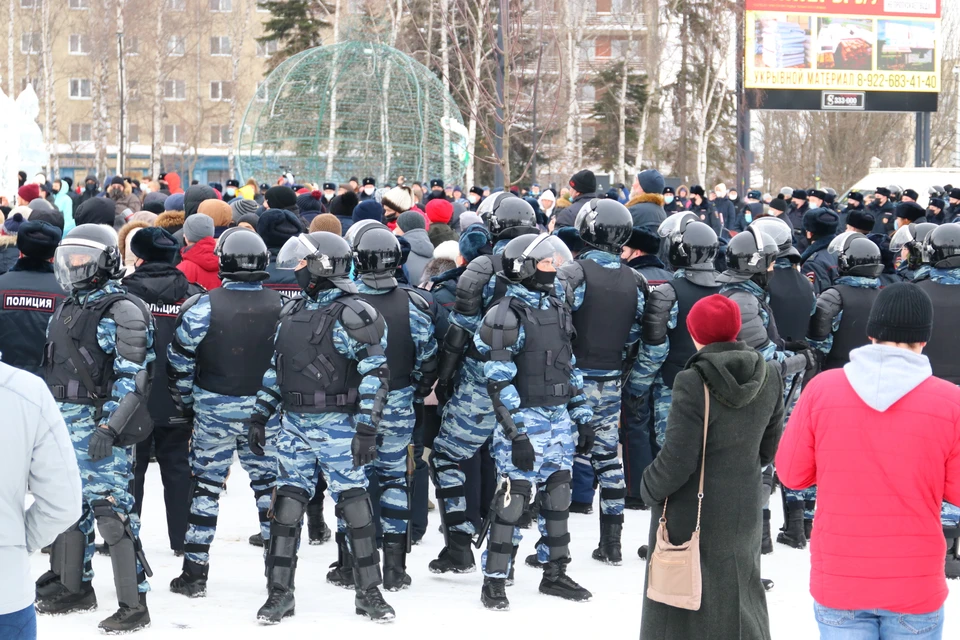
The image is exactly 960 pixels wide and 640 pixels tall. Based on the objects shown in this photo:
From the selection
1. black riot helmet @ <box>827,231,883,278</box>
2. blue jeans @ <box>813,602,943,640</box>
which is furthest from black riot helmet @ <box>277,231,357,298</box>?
black riot helmet @ <box>827,231,883,278</box>

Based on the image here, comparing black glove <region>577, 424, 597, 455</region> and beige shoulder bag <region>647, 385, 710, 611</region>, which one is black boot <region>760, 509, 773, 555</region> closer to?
Result: black glove <region>577, 424, 597, 455</region>

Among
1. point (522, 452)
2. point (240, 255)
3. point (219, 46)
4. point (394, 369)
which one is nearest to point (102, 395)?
point (240, 255)

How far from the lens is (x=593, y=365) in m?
7.37

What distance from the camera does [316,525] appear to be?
799cm

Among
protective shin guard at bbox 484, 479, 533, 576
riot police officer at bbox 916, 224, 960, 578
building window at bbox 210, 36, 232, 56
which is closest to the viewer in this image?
protective shin guard at bbox 484, 479, 533, 576

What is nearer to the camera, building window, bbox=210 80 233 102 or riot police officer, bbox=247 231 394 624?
riot police officer, bbox=247 231 394 624

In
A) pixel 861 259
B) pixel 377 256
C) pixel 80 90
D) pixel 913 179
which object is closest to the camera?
pixel 377 256

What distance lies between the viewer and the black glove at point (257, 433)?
6.16 metres

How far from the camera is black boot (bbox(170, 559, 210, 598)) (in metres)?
6.64

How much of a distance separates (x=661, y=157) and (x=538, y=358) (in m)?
35.9

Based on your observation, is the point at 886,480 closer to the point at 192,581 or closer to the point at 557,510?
the point at 557,510

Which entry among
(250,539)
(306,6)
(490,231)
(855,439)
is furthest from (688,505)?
(306,6)

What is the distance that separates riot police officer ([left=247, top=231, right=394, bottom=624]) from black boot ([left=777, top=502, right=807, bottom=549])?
10.0 ft

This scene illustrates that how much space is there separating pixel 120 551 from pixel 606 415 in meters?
2.94
